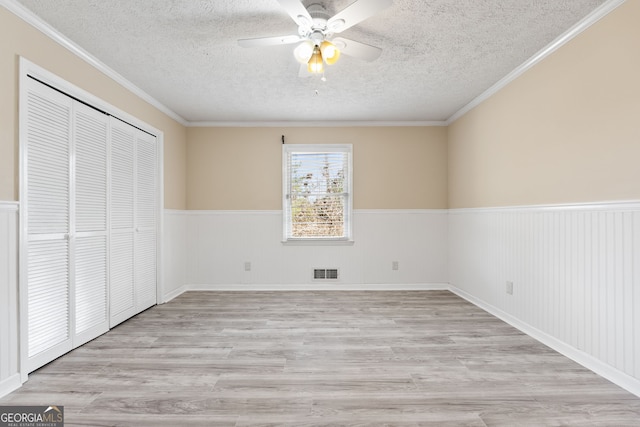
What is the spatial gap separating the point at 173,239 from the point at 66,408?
9.58ft

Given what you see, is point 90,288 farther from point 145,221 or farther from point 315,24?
point 315,24

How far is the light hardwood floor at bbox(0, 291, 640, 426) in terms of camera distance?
6.46 ft

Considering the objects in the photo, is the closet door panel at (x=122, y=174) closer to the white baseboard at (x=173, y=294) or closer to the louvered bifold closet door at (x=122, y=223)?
the louvered bifold closet door at (x=122, y=223)

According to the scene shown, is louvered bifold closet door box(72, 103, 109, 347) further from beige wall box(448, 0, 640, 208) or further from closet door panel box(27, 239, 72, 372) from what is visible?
beige wall box(448, 0, 640, 208)

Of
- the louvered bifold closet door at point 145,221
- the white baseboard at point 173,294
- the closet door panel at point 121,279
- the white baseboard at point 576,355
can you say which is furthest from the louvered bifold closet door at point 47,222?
the white baseboard at point 576,355

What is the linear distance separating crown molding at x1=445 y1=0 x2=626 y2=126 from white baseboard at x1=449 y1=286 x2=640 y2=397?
235 centimetres

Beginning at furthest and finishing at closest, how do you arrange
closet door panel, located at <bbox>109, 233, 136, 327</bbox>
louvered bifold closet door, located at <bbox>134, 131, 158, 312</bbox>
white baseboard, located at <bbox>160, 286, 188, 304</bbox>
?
white baseboard, located at <bbox>160, 286, 188, 304</bbox> → louvered bifold closet door, located at <bbox>134, 131, 158, 312</bbox> → closet door panel, located at <bbox>109, 233, 136, 327</bbox>

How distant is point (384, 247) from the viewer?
526cm

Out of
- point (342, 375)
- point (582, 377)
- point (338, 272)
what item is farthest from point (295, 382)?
point (338, 272)

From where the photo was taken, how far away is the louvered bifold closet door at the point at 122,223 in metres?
3.48

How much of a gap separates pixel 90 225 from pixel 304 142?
2989 mm

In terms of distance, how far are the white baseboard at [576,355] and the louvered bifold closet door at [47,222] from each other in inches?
151

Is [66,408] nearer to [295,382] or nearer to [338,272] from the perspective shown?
[295,382]

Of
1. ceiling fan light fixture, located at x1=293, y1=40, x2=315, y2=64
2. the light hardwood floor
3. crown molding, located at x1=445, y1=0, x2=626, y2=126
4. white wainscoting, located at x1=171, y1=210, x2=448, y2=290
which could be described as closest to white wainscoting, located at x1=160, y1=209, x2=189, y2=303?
white wainscoting, located at x1=171, y1=210, x2=448, y2=290
